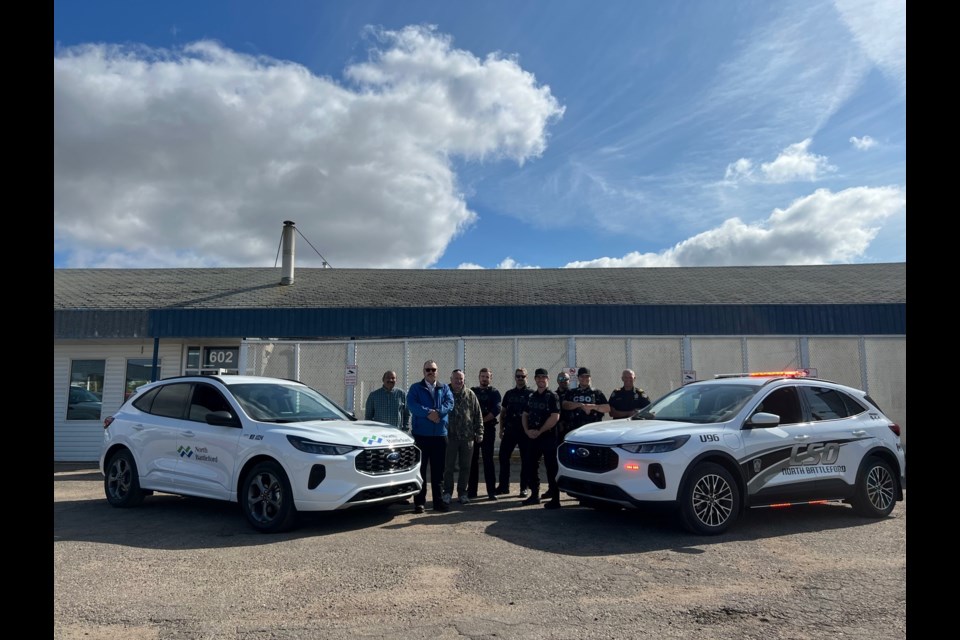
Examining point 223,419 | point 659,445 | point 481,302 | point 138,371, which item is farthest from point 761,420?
point 138,371

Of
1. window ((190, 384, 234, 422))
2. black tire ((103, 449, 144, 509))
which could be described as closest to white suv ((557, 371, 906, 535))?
window ((190, 384, 234, 422))

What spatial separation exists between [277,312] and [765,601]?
41.2ft

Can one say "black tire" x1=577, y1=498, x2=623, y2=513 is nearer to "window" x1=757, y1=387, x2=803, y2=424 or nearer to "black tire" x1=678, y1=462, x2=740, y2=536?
"black tire" x1=678, y1=462, x2=740, y2=536

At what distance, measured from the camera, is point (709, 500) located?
249 inches

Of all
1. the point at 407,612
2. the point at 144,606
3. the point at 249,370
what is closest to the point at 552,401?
the point at 407,612

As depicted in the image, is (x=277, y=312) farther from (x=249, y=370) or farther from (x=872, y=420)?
(x=872, y=420)

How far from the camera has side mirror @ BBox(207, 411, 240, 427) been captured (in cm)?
684

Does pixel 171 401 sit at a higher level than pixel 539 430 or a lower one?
higher

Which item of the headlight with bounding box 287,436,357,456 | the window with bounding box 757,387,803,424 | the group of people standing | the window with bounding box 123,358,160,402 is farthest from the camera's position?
the window with bounding box 123,358,160,402

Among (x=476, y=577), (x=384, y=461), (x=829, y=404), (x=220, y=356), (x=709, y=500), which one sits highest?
(x=220, y=356)

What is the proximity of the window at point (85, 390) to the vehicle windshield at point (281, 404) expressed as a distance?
395 inches

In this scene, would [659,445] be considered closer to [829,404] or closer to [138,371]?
[829,404]

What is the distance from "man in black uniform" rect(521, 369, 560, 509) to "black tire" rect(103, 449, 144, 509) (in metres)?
5.02

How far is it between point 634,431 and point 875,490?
10.7 ft
